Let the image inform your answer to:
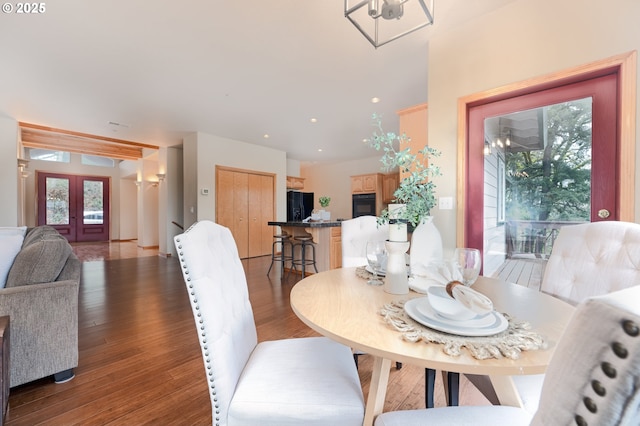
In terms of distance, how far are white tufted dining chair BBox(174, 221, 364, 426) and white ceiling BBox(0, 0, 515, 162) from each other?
7.23ft

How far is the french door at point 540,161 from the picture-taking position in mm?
1848

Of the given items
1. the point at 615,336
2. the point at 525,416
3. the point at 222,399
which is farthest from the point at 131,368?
the point at 615,336

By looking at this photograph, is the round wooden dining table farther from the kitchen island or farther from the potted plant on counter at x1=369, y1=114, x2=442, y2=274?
the kitchen island

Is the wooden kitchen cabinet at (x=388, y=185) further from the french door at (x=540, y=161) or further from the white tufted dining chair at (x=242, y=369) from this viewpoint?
the white tufted dining chair at (x=242, y=369)

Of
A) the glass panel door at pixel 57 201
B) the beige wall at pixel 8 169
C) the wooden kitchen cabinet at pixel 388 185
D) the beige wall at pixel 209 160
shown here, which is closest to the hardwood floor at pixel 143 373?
the beige wall at pixel 209 160

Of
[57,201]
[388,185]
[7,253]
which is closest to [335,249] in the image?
[7,253]

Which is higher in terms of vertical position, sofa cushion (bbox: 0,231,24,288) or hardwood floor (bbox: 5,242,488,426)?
sofa cushion (bbox: 0,231,24,288)

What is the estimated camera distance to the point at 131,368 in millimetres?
1783

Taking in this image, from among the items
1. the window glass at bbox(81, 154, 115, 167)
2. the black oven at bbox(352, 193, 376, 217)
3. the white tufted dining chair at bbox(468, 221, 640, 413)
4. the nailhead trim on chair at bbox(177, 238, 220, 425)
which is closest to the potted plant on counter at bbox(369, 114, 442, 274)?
the white tufted dining chair at bbox(468, 221, 640, 413)

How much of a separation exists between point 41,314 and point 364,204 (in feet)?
21.7

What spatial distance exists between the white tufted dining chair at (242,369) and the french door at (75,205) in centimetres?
1111

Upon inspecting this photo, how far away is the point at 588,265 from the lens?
1.18m

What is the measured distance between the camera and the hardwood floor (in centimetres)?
139

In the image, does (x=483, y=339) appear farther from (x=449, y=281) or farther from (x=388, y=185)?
(x=388, y=185)
